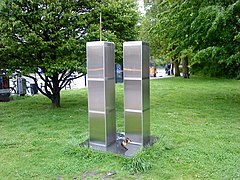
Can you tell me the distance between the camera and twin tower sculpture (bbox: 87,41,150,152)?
12.7ft

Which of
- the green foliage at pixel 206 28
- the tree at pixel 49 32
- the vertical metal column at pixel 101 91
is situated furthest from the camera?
the green foliage at pixel 206 28

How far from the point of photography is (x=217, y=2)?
24.0 feet

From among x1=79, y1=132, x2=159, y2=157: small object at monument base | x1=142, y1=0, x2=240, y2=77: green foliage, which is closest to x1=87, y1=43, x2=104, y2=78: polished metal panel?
Result: x1=79, y1=132, x2=159, y2=157: small object at monument base

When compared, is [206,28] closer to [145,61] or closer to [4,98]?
[145,61]

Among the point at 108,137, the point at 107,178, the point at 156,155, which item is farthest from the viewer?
the point at 108,137

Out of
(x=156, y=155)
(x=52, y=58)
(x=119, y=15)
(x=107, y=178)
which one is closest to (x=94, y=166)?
(x=107, y=178)

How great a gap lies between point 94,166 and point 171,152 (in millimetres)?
1179

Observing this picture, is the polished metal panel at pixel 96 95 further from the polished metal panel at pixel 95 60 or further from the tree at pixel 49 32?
the tree at pixel 49 32

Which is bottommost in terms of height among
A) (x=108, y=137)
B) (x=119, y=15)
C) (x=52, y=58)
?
(x=108, y=137)

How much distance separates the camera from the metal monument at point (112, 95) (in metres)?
3.88

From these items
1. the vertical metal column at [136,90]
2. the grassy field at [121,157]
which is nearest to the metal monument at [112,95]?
the vertical metal column at [136,90]

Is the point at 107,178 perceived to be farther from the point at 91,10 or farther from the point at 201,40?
the point at 201,40

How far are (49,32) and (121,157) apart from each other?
4087 millimetres

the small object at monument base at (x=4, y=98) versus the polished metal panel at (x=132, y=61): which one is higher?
the polished metal panel at (x=132, y=61)
